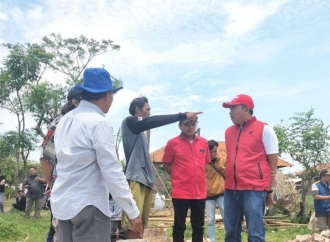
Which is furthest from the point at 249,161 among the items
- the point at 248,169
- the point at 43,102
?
the point at 43,102

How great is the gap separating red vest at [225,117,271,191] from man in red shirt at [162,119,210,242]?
1.80 ft

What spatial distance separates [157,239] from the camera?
5.20 meters

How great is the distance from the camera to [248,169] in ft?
12.8

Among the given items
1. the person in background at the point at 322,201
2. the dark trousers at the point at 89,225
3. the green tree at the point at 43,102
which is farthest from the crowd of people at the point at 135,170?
the green tree at the point at 43,102

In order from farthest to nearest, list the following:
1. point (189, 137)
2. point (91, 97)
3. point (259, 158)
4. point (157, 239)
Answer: point (157, 239), point (189, 137), point (259, 158), point (91, 97)

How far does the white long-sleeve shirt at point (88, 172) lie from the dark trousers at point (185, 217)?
212 cm

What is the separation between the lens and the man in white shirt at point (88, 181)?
240cm

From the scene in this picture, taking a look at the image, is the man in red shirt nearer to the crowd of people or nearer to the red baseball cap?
the crowd of people

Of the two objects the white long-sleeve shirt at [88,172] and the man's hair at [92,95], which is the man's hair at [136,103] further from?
the white long-sleeve shirt at [88,172]

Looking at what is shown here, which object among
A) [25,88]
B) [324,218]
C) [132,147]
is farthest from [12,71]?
[132,147]

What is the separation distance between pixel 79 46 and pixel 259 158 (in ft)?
72.2

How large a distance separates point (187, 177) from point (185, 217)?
0.45m

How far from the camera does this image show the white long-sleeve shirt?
2.42m

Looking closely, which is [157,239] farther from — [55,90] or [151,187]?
[55,90]
